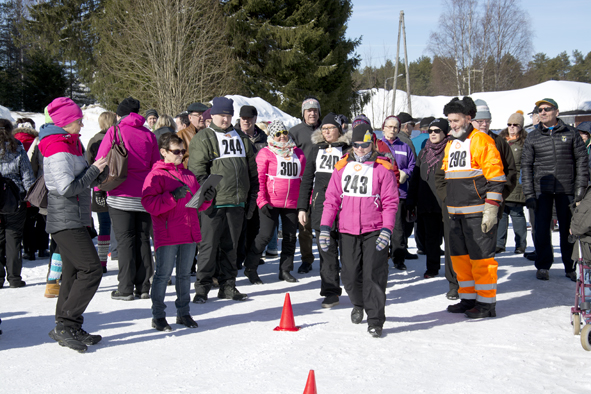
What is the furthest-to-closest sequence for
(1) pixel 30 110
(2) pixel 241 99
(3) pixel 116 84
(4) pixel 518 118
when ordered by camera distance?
(1) pixel 30 110 < (3) pixel 116 84 < (2) pixel 241 99 < (4) pixel 518 118

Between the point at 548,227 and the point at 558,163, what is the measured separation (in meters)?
0.91

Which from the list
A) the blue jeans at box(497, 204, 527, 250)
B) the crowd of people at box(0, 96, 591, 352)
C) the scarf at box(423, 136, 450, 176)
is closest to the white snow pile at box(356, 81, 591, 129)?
the blue jeans at box(497, 204, 527, 250)

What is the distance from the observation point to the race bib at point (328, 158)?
641cm

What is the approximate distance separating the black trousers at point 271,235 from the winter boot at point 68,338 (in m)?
3.05

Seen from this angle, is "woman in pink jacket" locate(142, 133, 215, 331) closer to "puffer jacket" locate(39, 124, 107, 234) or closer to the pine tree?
"puffer jacket" locate(39, 124, 107, 234)

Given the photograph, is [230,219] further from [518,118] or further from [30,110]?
[30,110]

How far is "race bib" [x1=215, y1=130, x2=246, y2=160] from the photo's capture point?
624cm

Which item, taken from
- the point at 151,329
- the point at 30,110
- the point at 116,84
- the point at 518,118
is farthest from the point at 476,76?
the point at 151,329

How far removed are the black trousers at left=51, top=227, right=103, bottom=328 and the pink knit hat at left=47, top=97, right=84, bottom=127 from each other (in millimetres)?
959

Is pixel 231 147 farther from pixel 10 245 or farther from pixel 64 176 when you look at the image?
pixel 10 245

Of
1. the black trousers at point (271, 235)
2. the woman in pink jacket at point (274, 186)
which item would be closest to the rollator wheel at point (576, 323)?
the woman in pink jacket at point (274, 186)

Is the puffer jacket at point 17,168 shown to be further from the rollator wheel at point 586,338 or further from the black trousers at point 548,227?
the black trousers at point 548,227

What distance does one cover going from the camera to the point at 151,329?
5.10 meters

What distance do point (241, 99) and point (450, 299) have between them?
14.0m
